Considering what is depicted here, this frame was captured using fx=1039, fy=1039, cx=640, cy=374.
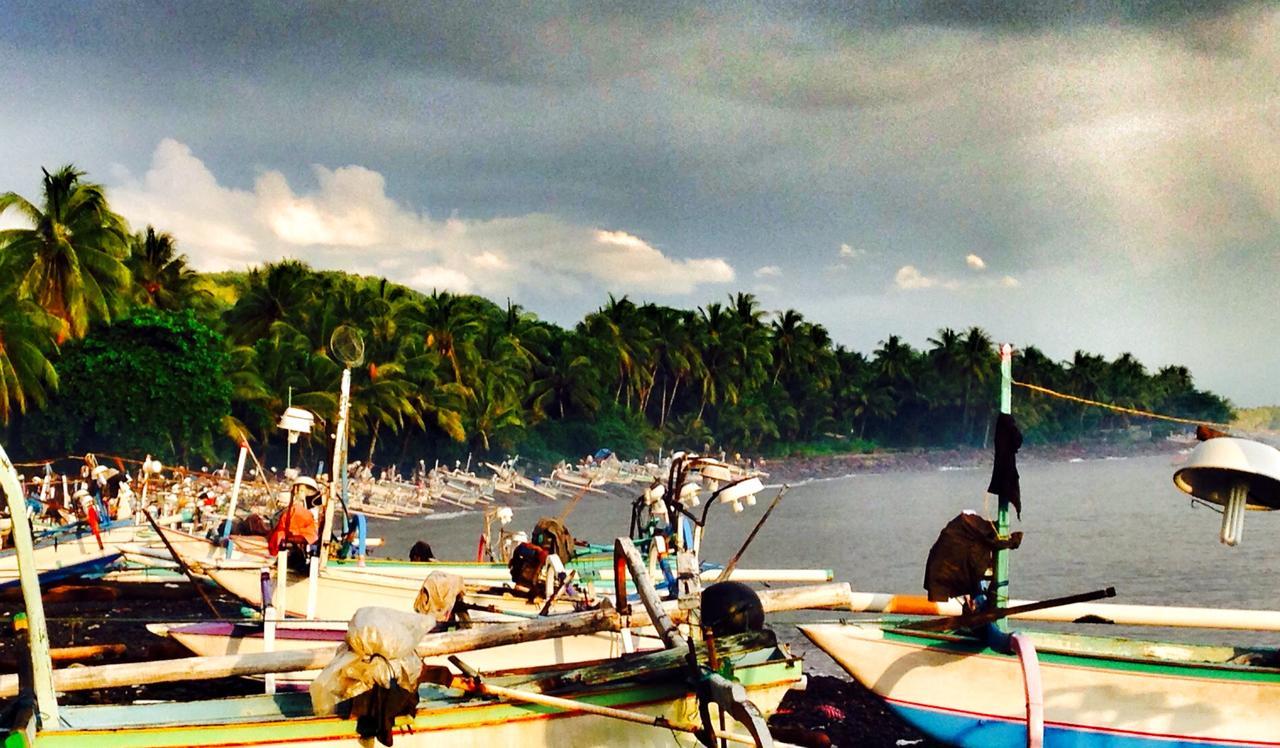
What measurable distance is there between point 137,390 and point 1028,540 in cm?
3730

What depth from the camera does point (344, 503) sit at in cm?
1644

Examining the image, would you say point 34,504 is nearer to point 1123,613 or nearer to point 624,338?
point 1123,613

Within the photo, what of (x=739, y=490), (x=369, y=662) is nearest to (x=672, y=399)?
(x=739, y=490)

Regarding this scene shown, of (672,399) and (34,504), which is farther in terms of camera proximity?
(672,399)

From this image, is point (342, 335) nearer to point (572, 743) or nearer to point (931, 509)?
point (572, 743)

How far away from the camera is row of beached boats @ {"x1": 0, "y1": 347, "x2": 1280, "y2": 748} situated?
24.9 ft

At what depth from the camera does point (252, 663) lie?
8.34 m

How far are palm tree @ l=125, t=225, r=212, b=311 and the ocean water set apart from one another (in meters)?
15.5

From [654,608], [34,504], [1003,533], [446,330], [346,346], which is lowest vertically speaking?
[34,504]

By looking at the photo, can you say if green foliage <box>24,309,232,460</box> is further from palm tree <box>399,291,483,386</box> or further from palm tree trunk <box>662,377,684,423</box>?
palm tree trunk <box>662,377,684,423</box>

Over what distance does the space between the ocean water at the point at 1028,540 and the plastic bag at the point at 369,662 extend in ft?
40.1

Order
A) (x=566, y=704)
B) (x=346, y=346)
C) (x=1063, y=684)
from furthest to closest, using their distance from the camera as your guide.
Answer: (x=346, y=346) → (x=1063, y=684) → (x=566, y=704)

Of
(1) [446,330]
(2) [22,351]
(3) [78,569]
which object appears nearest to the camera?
(3) [78,569]

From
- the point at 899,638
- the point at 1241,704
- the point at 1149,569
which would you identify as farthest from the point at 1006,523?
the point at 1149,569
